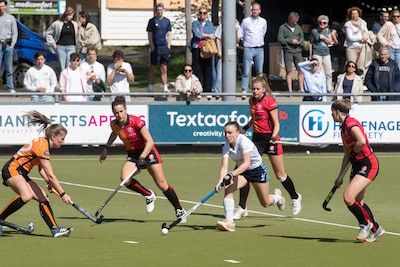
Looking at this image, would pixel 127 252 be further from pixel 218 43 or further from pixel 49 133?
pixel 218 43

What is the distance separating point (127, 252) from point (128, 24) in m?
47.3

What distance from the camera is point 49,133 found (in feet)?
48.2

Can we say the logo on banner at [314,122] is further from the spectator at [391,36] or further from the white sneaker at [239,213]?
the white sneaker at [239,213]

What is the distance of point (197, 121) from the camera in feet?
81.9

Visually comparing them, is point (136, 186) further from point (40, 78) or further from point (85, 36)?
point (85, 36)

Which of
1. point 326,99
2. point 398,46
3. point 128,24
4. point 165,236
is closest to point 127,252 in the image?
point 165,236

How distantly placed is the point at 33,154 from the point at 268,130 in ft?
13.5

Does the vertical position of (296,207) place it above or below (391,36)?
below

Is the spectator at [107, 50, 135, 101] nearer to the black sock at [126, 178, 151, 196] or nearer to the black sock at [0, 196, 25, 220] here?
the black sock at [126, 178, 151, 196]

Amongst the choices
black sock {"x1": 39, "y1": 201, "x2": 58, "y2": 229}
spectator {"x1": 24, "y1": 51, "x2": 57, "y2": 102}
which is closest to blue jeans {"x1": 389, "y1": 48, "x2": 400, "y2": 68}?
spectator {"x1": 24, "y1": 51, "x2": 57, "y2": 102}

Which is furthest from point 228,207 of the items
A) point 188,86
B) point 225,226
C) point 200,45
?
point 200,45

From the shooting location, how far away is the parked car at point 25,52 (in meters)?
31.2

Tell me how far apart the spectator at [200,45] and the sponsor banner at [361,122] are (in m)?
3.05

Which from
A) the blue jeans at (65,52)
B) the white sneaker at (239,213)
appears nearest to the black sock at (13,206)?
the white sneaker at (239,213)
